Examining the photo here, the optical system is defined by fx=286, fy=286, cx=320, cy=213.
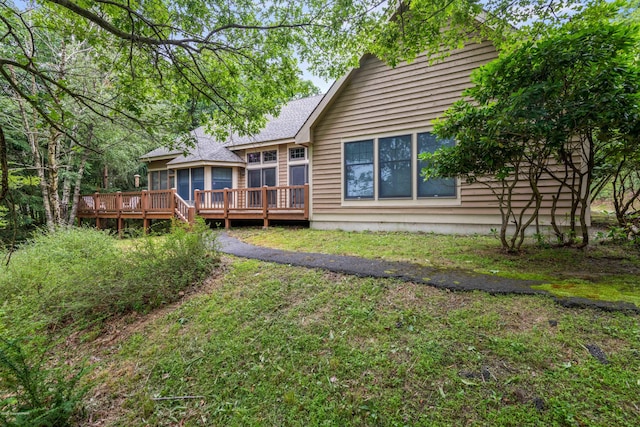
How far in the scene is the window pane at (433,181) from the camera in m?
7.04

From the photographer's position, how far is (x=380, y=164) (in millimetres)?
8000

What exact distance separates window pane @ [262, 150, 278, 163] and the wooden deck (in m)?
2.25

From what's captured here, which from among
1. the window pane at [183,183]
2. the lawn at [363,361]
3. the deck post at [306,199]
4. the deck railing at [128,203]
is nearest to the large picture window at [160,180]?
the window pane at [183,183]

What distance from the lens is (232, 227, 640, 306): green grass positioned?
320 centimetres

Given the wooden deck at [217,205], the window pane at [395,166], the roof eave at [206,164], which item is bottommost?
the wooden deck at [217,205]

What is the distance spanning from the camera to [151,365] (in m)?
2.82

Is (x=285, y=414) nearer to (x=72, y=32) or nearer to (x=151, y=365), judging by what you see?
(x=151, y=365)

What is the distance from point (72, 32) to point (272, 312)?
490 centimetres

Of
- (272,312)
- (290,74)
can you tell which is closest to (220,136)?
(290,74)

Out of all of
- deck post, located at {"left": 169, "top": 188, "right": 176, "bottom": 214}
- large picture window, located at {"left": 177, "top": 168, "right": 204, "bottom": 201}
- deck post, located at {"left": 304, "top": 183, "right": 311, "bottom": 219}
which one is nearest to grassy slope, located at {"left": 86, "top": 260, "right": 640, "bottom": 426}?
deck post, located at {"left": 304, "top": 183, "right": 311, "bottom": 219}

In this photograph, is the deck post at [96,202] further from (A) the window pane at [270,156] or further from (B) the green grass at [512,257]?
(B) the green grass at [512,257]

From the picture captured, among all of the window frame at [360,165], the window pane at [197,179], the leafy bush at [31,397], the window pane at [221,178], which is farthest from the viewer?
the window pane at [197,179]

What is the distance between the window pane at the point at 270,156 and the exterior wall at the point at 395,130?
380 cm

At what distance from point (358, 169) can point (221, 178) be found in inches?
293
